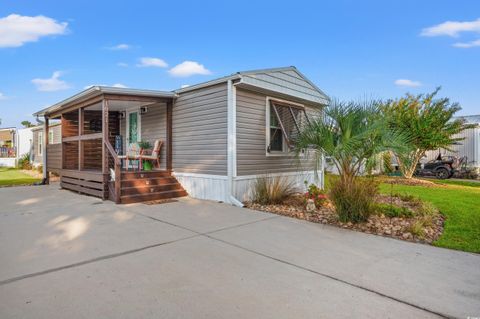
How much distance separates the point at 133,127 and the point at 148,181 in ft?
10.4

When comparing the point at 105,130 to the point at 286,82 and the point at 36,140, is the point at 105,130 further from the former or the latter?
the point at 36,140

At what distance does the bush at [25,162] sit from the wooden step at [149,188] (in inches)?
604

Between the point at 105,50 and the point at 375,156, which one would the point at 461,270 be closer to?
the point at 375,156

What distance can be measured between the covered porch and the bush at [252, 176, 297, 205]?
2.27m

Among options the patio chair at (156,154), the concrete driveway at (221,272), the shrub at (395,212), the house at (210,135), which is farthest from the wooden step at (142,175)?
the shrub at (395,212)

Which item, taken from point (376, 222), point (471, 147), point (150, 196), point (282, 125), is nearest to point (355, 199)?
point (376, 222)

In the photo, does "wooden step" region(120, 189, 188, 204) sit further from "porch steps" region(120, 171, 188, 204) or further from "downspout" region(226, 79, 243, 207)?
A: "downspout" region(226, 79, 243, 207)

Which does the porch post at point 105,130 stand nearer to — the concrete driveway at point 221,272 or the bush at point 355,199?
the concrete driveway at point 221,272

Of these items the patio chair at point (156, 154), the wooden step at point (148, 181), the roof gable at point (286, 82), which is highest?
the roof gable at point (286, 82)

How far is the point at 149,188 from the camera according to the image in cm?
726

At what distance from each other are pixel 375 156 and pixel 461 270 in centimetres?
228

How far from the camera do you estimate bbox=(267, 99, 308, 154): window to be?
796cm

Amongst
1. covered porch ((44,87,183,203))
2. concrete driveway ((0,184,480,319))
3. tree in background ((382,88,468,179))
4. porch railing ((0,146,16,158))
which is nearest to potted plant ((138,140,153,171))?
covered porch ((44,87,183,203))

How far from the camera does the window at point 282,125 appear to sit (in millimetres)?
7965
